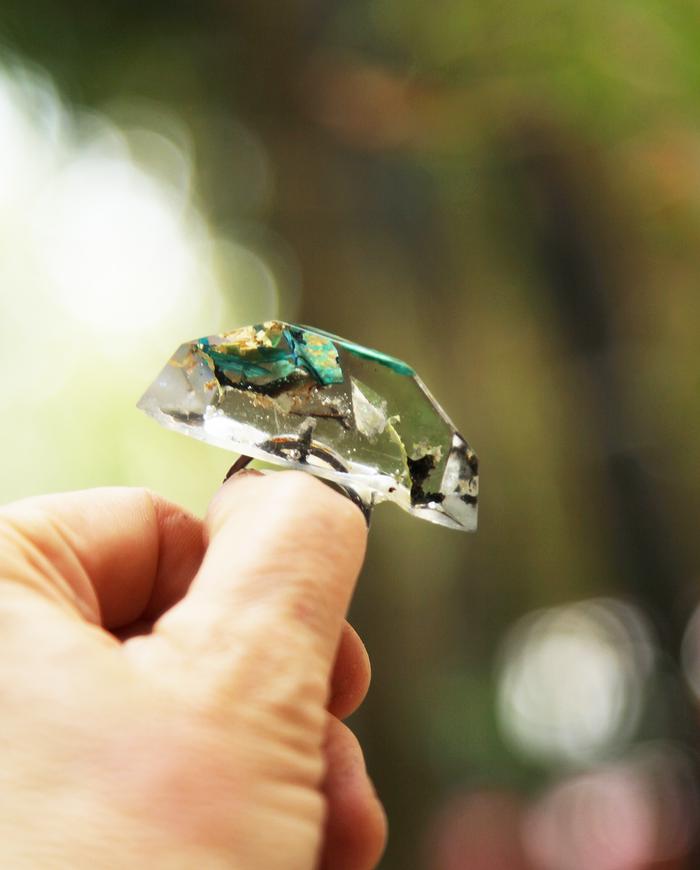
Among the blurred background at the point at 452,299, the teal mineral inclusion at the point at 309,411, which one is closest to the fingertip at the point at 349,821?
the teal mineral inclusion at the point at 309,411

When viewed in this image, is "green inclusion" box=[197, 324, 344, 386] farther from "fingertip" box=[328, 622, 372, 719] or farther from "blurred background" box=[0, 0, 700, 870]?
"blurred background" box=[0, 0, 700, 870]

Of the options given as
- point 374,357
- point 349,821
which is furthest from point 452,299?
point 349,821

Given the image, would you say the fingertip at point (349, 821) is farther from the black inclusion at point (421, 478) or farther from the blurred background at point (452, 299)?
the blurred background at point (452, 299)

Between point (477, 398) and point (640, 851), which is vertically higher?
point (477, 398)

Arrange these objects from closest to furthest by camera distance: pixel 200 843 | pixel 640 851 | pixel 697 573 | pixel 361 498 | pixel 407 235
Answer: pixel 200 843, pixel 361 498, pixel 640 851, pixel 697 573, pixel 407 235

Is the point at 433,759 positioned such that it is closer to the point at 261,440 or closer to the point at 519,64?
the point at 261,440

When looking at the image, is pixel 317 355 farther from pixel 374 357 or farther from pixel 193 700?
pixel 193 700

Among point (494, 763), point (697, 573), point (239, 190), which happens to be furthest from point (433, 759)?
point (239, 190)
